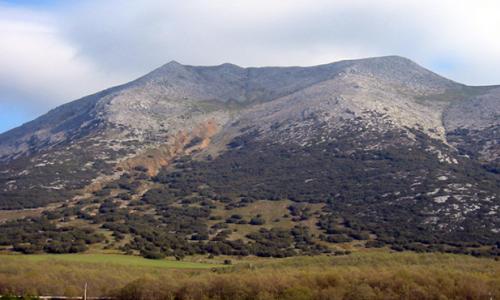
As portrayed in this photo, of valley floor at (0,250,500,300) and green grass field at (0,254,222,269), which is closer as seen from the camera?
valley floor at (0,250,500,300)

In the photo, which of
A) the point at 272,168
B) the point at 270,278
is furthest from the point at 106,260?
the point at 272,168

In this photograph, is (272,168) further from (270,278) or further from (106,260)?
(270,278)

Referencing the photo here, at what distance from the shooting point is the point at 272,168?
132 m

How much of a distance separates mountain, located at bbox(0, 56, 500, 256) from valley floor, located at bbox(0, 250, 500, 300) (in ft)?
47.8

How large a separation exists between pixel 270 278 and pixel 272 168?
239 ft

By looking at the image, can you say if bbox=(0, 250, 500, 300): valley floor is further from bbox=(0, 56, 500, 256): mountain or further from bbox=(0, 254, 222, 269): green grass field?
bbox=(0, 56, 500, 256): mountain

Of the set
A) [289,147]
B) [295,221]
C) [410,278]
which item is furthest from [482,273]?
[289,147]

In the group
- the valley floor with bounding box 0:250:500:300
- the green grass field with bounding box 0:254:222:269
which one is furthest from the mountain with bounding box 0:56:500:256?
the valley floor with bounding box 0:250:500:300

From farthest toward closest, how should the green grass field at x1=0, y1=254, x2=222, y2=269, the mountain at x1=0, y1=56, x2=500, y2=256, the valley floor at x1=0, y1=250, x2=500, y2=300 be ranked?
the mountain at x1=0, y1=56, x2=500, y2=256
the green grass field at x1=0, y1=254, x2=222, y2=269
the valley floor at x1=0, y1=250, x2=500, y2=300

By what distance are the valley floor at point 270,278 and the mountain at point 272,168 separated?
14.6m

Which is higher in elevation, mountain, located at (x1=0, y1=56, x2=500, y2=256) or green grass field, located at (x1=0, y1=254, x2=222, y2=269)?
mountain, located at (x1=0, y1=56, x2=500, y2=256)

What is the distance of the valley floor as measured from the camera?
52.7 m

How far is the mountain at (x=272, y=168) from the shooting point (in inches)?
3784

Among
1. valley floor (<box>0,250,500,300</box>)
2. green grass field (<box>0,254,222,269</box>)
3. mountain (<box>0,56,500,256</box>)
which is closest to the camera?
valley floor (<box>0,250,500,300</box>)
